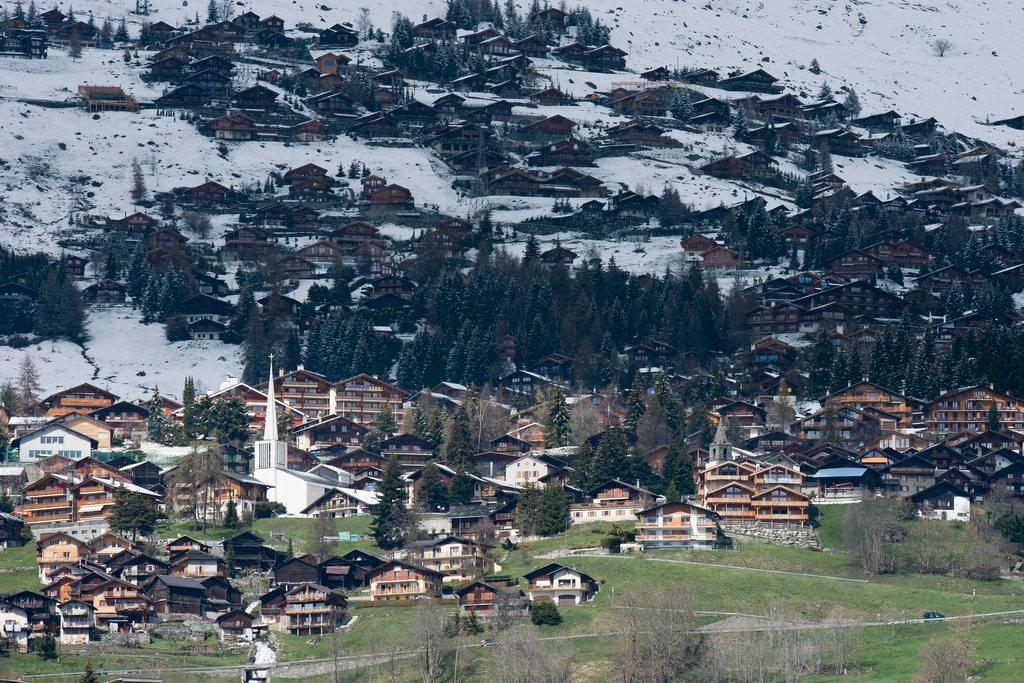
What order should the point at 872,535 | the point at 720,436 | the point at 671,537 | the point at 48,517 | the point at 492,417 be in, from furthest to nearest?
the point at 492,417 < the point at 720,436 < the point at 48,517 < the point at 671,537 < the point at 872,535

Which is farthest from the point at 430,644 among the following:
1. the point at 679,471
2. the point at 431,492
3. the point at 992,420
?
the point at 992,420

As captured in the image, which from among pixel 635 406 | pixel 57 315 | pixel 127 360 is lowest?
pixel 635 406

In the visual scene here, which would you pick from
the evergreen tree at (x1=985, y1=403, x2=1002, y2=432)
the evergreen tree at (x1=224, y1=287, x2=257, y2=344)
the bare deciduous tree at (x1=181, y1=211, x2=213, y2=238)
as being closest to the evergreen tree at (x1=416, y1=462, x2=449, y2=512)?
the evergreen tree at (x1=985, y1=403, x2=1002, y2=432)

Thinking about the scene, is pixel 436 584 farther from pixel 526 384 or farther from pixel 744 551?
pixel 526 384

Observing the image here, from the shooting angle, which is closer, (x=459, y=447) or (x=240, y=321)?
(x=459, y=447)

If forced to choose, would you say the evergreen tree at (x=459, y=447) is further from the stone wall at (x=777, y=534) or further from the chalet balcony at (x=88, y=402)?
the chalet balcony at (x=88, y=402)

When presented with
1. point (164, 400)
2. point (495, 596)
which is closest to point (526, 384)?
point (164, 400)

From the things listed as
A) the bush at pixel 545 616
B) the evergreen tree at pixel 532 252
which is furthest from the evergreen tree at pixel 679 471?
the evergreen tree at pixel 532 252

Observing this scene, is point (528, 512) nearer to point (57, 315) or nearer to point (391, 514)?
point (391, 514)
